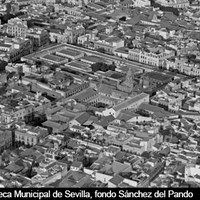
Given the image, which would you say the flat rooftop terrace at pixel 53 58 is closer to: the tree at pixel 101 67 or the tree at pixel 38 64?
the tree at pixel 38 64

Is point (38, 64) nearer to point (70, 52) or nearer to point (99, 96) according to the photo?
point (70, 52)

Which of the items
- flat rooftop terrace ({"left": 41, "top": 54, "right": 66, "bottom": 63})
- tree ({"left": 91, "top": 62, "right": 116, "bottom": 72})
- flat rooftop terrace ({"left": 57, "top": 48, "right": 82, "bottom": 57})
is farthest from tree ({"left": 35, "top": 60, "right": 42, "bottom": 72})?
tree ({"left": 91, "top": 62, "right": 116, "bottom": 72})

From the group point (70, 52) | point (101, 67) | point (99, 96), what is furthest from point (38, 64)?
point (99, 96)

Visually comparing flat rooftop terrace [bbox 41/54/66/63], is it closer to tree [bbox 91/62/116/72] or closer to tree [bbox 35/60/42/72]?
tree [bbox 35/60/42/72]

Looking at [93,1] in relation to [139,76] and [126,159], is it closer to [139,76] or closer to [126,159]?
[139,76]

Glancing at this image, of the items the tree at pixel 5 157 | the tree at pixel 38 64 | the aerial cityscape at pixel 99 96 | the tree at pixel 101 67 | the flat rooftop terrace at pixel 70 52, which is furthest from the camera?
the flat rooftop terrace at pixel 70 52

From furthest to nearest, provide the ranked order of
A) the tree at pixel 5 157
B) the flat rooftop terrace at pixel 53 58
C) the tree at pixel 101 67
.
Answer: the flat rooftop terrace at pixel 53 58 → the tree at pixel 101 67 → the tree at pixel 5 157

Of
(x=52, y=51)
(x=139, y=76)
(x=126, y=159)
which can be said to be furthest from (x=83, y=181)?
(x=52, y=51)

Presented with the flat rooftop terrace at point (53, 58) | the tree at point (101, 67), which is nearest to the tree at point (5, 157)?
the tree at point (101, 67)
